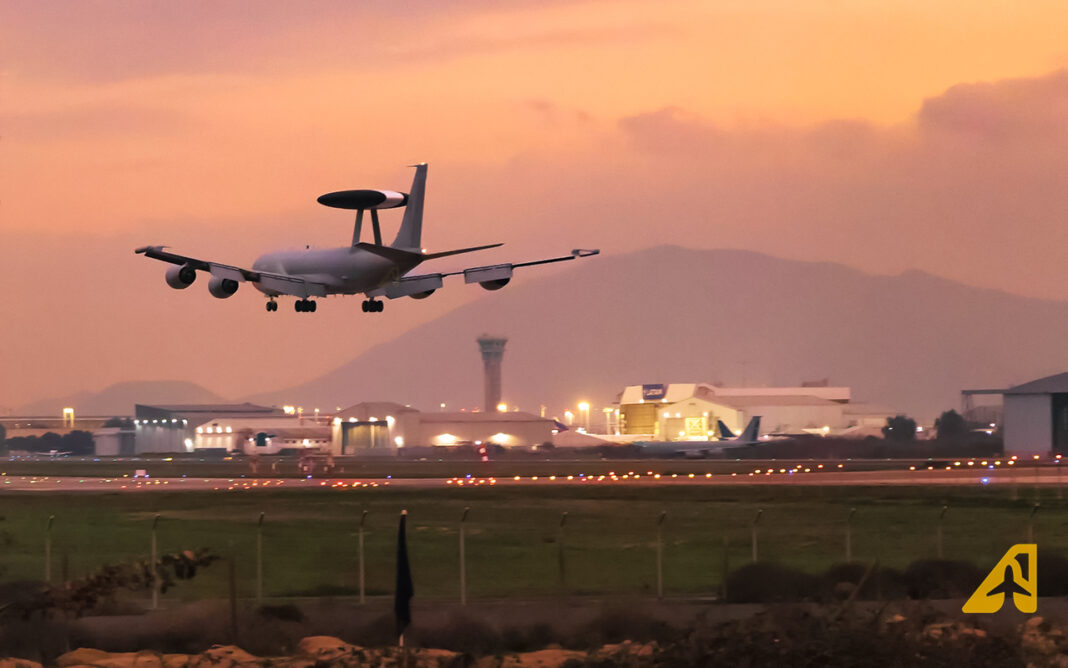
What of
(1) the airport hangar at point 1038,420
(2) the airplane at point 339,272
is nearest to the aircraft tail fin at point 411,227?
(2) the airplane at point 339,272

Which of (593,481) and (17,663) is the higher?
(593,481)

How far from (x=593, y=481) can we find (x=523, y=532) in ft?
109

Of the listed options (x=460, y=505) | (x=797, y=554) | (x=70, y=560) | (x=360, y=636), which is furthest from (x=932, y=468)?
(x=360, y=636)

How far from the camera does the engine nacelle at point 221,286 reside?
68.4 metres

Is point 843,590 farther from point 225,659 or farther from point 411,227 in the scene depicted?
point 411,227

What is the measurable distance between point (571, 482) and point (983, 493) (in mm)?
25891

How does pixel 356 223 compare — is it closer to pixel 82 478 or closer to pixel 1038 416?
pixel 82 478

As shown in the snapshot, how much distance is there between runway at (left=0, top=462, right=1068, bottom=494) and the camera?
85.6 metres

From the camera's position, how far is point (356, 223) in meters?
73.2

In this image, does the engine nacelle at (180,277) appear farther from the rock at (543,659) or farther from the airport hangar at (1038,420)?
the airport hangar at (1038,420)

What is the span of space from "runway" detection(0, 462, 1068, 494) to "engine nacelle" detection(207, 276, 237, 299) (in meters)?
18.7

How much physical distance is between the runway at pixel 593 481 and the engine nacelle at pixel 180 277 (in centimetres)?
2089

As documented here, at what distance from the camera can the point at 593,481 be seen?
91750 mm

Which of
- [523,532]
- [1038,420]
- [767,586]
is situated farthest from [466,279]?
[1038,420]
